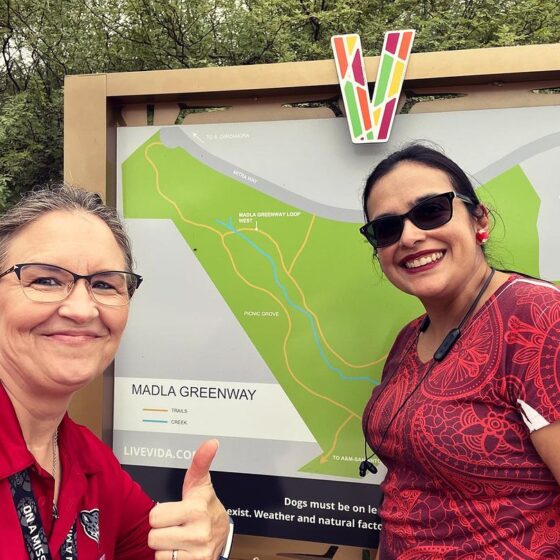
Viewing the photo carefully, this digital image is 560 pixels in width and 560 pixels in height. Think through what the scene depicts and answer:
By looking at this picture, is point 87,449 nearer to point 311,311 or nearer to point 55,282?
Answer: point 55,282

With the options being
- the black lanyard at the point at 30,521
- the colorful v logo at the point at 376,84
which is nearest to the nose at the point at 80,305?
the black lanyard at the point at 30,521

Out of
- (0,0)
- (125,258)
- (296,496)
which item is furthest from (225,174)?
(0,0)

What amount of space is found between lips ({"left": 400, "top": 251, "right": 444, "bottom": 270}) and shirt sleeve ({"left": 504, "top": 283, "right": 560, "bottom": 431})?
265 mm

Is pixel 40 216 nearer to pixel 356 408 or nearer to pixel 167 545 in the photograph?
pixel 167 545

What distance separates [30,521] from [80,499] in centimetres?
17

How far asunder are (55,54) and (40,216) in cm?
868

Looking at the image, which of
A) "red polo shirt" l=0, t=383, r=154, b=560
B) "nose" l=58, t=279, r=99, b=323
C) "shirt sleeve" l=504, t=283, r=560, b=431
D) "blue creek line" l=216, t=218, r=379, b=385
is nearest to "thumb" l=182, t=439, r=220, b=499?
"red polo shirt" l=0, t=383, r=154, b=560

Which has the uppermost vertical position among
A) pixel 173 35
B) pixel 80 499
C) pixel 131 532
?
pixel 173 35

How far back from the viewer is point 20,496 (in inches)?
42.7

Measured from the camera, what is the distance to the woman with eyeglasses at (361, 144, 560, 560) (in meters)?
1.16

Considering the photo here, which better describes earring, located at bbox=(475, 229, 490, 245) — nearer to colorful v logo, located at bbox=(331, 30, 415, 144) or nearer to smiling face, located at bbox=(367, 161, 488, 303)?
smiling face, located at bbox=(367, 161, 488, 303)

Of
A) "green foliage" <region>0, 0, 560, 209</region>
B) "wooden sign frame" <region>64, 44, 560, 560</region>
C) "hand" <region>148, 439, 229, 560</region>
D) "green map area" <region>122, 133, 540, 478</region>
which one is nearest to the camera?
"hand" <region>148, 439, 229, 560</region>

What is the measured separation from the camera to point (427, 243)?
1418mm

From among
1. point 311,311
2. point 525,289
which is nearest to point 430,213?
point 525,289
